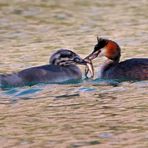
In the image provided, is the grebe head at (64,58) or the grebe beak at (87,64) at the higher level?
the grebe head at (64,58)

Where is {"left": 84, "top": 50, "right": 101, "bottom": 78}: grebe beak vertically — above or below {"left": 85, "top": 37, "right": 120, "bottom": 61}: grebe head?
below

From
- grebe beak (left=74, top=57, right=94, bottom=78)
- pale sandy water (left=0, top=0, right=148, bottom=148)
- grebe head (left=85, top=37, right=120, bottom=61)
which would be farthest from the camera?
grebe head (left=85, top=37, right=120, bottom=61)

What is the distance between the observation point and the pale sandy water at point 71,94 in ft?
34.7

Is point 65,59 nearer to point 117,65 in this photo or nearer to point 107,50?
point 107,50

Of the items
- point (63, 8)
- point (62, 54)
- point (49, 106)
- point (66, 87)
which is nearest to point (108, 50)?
point (62, 54)

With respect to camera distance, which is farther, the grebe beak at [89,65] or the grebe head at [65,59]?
the grebe head at [65,59]

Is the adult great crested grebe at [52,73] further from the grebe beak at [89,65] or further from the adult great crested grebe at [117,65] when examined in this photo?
the adult great crested grebe at [117,65]

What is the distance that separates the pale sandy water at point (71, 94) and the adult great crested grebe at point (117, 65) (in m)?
0.37

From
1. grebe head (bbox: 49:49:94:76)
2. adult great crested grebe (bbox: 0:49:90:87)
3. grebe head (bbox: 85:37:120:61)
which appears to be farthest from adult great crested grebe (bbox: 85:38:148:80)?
adult great crested grebe (bbox: 0:49:90:87)

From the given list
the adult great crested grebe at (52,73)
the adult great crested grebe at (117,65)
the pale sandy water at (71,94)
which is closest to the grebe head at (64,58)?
the adult great crested grebe at (52,73)

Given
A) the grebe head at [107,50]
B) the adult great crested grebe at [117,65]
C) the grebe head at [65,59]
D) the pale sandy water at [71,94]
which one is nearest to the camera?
the pale sandy water at [71,94]

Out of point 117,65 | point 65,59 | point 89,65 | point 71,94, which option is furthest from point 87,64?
point 71,94

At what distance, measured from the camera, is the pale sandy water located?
34.7ft

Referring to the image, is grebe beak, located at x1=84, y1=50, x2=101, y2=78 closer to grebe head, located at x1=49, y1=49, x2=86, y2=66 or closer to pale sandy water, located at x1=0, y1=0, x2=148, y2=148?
grebe head, located at x1=49, y1=49, x2=86, y2=66
